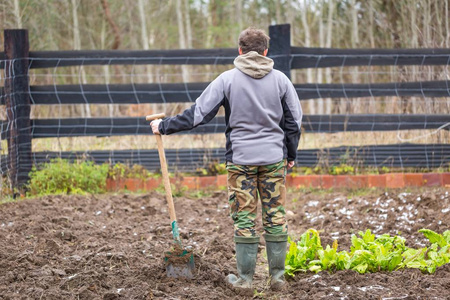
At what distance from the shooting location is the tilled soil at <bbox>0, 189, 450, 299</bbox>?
366 cm

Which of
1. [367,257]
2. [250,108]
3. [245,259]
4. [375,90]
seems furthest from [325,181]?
[250,108]

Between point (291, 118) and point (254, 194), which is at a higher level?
point (291, 118)

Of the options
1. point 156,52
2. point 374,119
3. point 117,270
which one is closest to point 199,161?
point 156,52

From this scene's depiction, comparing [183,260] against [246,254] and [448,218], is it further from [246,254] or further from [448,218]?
[448,218]

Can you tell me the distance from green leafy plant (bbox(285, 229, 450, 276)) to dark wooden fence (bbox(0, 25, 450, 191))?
3.62 metres

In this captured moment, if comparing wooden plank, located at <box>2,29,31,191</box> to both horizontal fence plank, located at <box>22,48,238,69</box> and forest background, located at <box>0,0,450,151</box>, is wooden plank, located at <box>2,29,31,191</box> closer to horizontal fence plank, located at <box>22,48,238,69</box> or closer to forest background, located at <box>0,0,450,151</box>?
horizontal fence plank, located at <box>22,48,238,69</box>

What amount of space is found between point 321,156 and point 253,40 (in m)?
4.18

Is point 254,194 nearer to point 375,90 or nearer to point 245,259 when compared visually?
point 245,259

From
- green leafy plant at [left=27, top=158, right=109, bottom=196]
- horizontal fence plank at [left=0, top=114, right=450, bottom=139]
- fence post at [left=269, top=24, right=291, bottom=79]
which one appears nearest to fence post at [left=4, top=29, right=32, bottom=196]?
horizontal fence plank at [left=0, top=114, right=450, bottom=139]

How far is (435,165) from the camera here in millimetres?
7750

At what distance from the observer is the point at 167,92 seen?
7848 millimetres

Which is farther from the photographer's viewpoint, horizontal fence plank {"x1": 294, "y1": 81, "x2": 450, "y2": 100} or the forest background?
the forest background

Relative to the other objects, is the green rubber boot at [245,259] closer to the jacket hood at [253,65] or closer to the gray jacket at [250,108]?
the gray jacket at [250,108]

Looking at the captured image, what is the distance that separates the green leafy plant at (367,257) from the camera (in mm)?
3928
